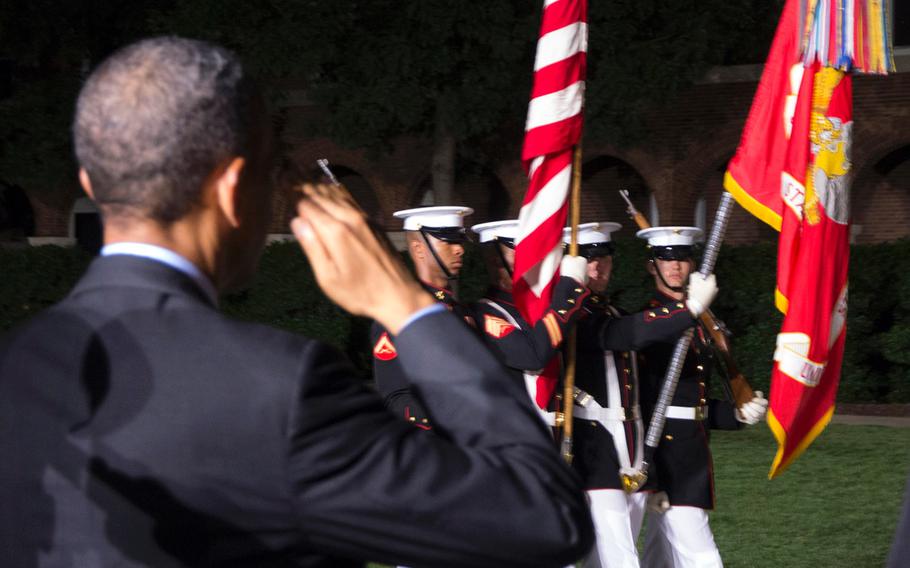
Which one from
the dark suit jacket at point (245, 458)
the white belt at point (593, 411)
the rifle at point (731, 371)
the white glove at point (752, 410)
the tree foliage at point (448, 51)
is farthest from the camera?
the tree foliage at point (448, 51)

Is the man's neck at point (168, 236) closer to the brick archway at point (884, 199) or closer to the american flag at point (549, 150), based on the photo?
the american flag at point (549, 150)

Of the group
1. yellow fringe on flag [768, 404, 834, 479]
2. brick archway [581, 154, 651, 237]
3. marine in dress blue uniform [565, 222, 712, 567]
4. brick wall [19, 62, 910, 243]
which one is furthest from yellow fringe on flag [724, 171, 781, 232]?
brick archway [581, 154, 651, 237]

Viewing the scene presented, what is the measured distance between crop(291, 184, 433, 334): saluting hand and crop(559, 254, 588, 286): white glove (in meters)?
4.31

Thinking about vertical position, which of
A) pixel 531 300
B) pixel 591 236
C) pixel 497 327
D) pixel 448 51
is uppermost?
pixel 448 51

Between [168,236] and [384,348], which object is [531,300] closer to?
[384,348]

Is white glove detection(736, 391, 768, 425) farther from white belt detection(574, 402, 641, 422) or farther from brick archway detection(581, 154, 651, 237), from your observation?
brick archway detection(581, 154, 651, 237)

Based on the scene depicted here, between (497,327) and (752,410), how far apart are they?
6.19 feet

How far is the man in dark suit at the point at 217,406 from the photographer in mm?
1305

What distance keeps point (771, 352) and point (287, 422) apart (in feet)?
47.6

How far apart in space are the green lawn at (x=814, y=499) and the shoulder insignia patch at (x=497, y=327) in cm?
250

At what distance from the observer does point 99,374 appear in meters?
1.35

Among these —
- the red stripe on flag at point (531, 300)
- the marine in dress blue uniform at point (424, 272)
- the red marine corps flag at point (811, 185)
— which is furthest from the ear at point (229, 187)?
the red marine corps flag at point (811, 185)

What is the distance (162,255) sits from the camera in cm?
147

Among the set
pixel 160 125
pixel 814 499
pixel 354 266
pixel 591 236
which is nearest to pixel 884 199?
pixel 814 499
